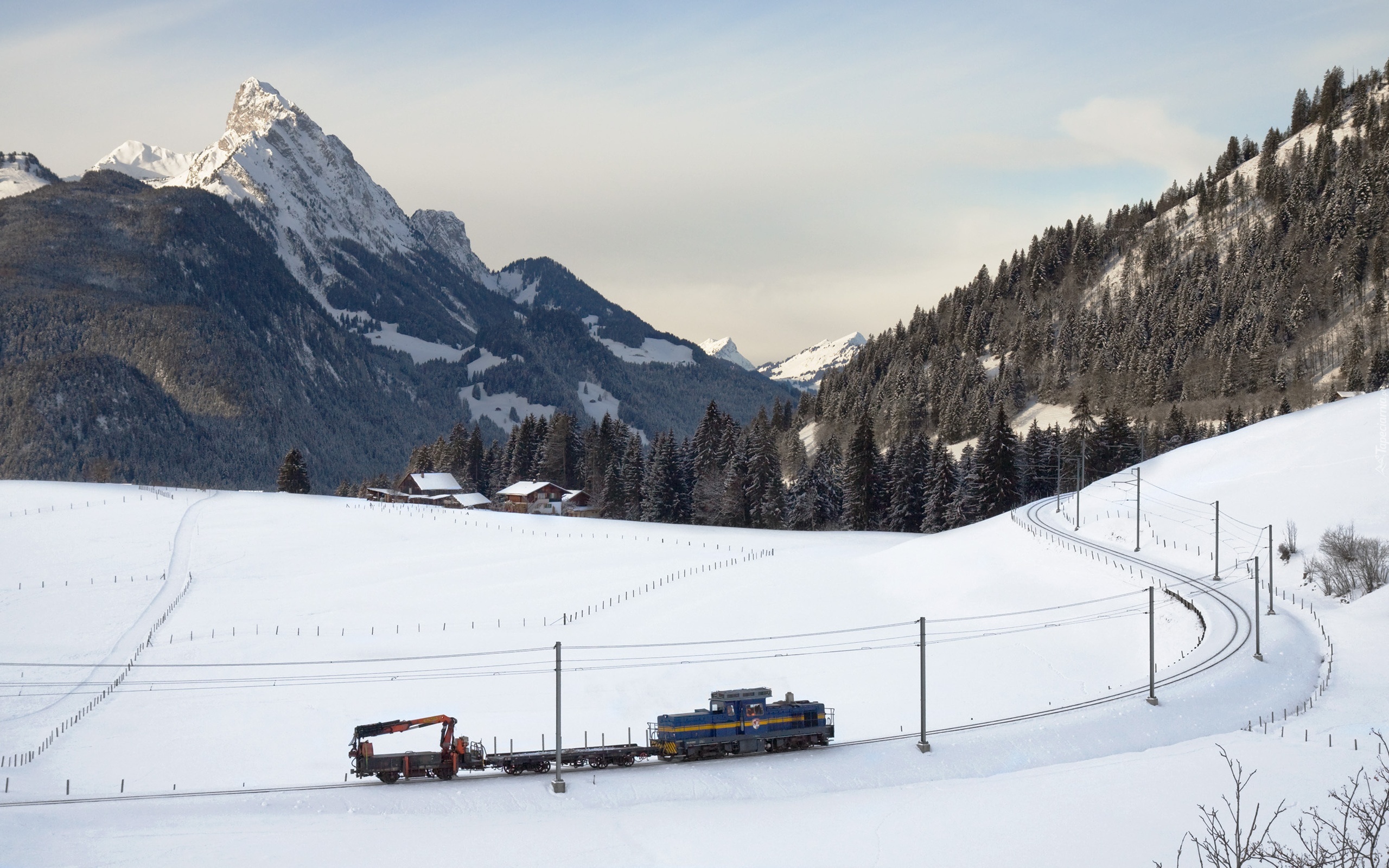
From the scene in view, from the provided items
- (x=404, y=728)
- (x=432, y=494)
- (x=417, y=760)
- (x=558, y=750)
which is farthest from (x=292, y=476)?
(x=558, y=750)

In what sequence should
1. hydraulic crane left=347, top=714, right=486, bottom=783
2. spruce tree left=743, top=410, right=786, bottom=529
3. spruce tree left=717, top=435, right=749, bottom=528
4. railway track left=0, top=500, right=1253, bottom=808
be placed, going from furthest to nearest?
1. spruce tree left=717, top=435, right=749, bottom=528
2. spruce tree left=743, top=410, right=786, bottom=529
3. hydraulic crane left=347, top=714, right=486, bottom=783
4. railway track left=0, top=500, right=1253, bottom=808

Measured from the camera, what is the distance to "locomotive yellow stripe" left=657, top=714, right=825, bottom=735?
3628 cm

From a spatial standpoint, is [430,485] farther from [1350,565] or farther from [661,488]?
[1350,565]

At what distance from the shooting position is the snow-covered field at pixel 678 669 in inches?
1166

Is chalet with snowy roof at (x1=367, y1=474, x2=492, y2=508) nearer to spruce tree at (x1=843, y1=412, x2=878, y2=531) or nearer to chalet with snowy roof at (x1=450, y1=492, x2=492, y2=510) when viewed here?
chalet with snowy roof at (x1=450, y1=492, x2=492, y2=510)

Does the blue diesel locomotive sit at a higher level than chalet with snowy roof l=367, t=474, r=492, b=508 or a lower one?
lower

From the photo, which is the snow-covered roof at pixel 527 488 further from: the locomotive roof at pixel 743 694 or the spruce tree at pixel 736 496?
the locomotive roof at pixel 743 694

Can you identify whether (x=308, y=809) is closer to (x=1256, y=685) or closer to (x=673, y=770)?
(x=673, y=770)

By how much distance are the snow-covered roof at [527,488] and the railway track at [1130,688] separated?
69741 mm

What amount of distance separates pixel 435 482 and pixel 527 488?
54.9ft

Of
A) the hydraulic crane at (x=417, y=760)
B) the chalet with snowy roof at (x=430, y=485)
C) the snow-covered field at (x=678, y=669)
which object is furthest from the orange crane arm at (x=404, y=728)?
the chalet with snowy roof at (x=430, y=485)

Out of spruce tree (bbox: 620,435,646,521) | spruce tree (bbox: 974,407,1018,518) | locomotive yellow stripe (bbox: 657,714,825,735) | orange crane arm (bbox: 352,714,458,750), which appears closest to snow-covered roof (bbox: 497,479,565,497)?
spruce tree (bbox: 620,435,646,521)

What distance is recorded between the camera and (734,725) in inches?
1449

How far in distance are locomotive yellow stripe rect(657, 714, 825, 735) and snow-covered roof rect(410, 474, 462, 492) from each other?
101 m
